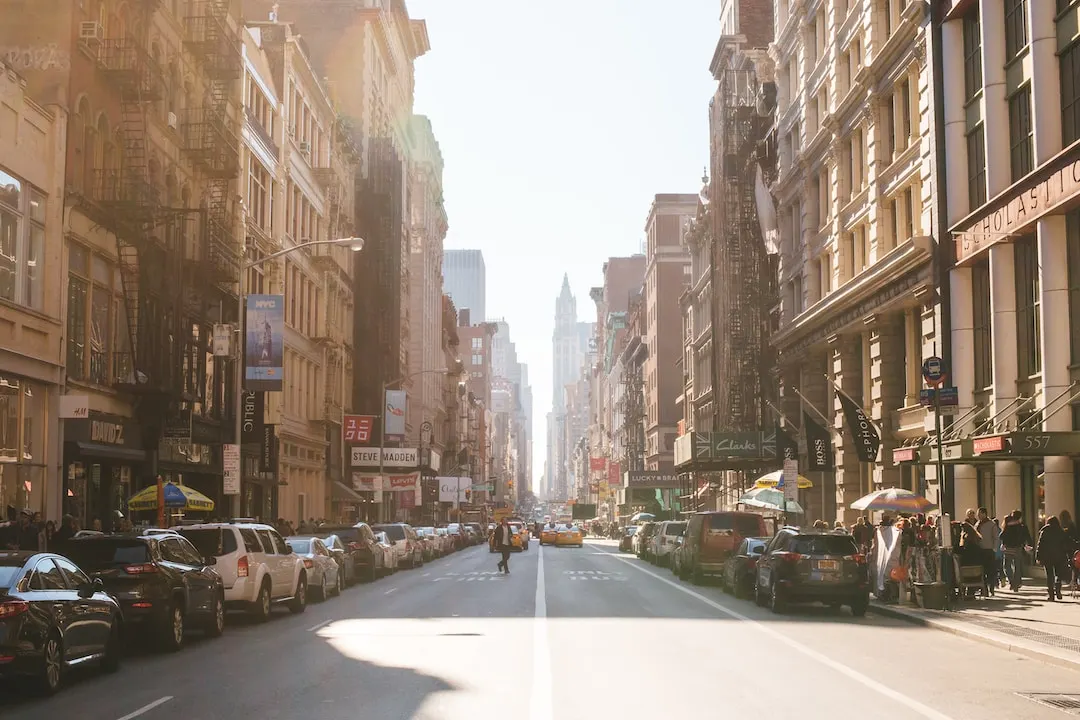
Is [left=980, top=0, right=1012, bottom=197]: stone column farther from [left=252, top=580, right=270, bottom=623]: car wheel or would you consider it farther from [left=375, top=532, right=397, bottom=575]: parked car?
[left=375, top=532, right=397, bottom=575]: parked car

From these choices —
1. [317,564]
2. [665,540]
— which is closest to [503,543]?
[665,540]

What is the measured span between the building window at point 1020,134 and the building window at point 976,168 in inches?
57.6

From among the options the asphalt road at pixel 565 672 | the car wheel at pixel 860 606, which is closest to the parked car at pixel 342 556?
the asphalt road at pixel 565 672

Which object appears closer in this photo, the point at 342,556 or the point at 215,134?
A: the point at 342,556

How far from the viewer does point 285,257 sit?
5684cm

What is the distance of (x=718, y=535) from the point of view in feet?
117

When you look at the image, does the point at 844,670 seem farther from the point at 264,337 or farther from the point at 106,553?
the point at 264,337

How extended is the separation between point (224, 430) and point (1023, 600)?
88.3 ft

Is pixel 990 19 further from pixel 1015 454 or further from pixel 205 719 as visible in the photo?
pixel 205 719

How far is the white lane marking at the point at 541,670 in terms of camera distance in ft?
40.2

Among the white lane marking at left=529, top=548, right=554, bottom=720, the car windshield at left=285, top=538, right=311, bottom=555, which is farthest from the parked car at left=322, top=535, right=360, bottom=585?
the white lane marking at left=529, top=548, right=554, bottom=720

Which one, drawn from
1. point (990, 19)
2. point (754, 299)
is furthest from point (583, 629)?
point (754, 299)

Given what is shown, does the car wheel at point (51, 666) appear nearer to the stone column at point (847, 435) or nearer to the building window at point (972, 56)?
the building window at point (972, 56)

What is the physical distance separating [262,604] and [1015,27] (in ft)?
76.7
